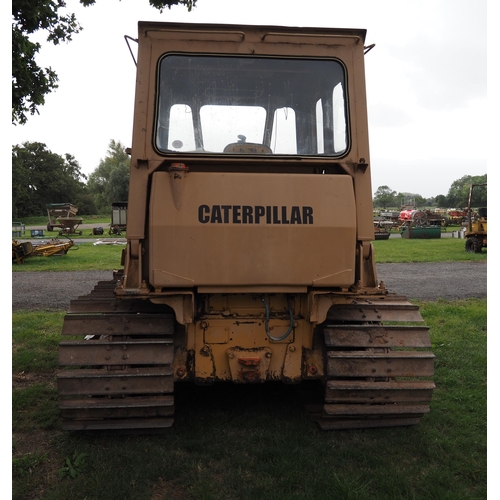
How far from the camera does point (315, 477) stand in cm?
335

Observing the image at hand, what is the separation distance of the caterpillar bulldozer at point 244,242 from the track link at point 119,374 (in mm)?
11

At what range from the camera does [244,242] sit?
11.8 feet

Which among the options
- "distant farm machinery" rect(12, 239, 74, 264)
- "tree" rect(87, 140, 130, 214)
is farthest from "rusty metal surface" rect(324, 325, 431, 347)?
"tree" rect(87, 140, 130, 214)

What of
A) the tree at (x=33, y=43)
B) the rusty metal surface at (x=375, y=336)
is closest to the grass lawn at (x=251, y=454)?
the rusty metal surface at (x=375, y=336)

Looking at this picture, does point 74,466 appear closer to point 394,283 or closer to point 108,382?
point 108,382

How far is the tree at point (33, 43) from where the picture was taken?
19.1 ft

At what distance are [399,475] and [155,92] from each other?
323 cm

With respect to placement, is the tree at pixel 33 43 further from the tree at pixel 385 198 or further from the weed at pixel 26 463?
the tree at pixel 385 198

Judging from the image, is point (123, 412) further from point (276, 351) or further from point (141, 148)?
point (141, 148)

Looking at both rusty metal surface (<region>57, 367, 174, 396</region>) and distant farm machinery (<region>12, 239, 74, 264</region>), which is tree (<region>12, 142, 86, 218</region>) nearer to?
distant farm machinery (<region>12, 239, 74, 264</region>)

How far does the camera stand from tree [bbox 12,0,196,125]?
5.82 meters

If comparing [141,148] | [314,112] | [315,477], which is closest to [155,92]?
[141,148]

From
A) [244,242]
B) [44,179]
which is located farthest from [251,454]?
[44,179]

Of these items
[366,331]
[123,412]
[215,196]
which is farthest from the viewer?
[366,331]
